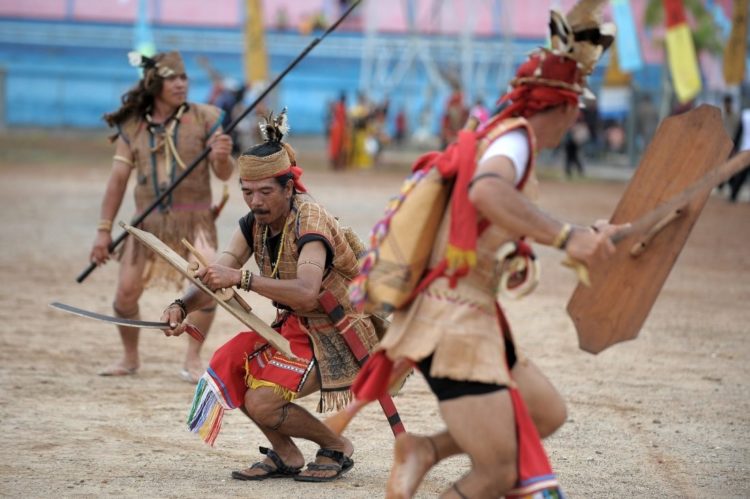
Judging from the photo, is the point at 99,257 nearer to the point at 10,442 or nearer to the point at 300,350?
the point at 10,442

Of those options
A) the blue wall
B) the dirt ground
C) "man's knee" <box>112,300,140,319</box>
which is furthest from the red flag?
the blue wall

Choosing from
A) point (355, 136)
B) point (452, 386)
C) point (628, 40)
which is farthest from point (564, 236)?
point (355, 136)

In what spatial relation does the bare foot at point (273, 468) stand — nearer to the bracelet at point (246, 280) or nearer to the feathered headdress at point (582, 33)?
the bracelet at point (246, 280)

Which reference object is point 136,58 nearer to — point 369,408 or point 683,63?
point 369,408

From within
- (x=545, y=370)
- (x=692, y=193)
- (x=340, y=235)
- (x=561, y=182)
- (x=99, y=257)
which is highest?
(x=692, y=193)

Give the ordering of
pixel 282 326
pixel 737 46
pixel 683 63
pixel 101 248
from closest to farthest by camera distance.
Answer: pixel 282 326, pixel 101 248, pixel 683 63, pixel 737 46

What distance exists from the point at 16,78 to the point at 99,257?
36.5 metres

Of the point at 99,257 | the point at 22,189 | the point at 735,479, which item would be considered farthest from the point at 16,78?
the point at 735,479

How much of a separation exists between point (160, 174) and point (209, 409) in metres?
2.56

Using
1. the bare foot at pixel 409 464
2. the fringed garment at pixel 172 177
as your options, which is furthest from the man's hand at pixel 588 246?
the fringed garment at pixel 172 177

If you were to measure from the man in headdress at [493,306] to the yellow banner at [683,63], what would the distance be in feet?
47.9

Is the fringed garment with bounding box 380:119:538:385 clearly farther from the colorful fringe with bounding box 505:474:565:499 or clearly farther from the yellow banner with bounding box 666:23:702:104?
the yellow banner with bounding box 666:23:702:104

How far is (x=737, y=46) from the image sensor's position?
21.7 meters

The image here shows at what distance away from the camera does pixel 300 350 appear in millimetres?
5176
